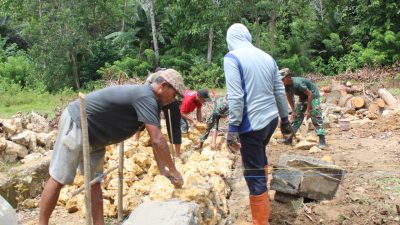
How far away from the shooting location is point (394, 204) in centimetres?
459

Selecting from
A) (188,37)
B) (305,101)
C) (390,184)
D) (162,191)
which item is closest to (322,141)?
(305,101)

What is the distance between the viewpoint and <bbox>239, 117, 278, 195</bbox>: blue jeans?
395 centimetres

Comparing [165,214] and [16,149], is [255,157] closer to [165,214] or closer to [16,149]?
[165,214]

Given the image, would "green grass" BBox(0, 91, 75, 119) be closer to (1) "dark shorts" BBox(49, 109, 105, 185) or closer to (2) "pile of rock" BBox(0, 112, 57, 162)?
(2) "pile of rock" BBox(0, 112, 57, 162)

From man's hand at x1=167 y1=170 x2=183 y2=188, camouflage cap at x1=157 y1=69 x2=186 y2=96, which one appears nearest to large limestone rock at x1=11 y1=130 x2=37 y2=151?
man's hand at x1=167 y1=170 x2=183 y2=188

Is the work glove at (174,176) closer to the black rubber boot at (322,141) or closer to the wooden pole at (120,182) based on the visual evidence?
the wooden pole at (120,182)

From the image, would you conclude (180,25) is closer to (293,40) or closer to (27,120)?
(293,40)

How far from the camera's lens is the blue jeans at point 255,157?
12.9 ft

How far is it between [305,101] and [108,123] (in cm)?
471

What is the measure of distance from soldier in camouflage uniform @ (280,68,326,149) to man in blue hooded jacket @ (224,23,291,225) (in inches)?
115

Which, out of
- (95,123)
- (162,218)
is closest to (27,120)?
(95,123)

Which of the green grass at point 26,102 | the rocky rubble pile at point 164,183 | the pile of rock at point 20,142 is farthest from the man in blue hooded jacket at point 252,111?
the green grass at point 26,102

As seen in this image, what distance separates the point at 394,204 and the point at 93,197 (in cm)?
289

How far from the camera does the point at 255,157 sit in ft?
13.1
